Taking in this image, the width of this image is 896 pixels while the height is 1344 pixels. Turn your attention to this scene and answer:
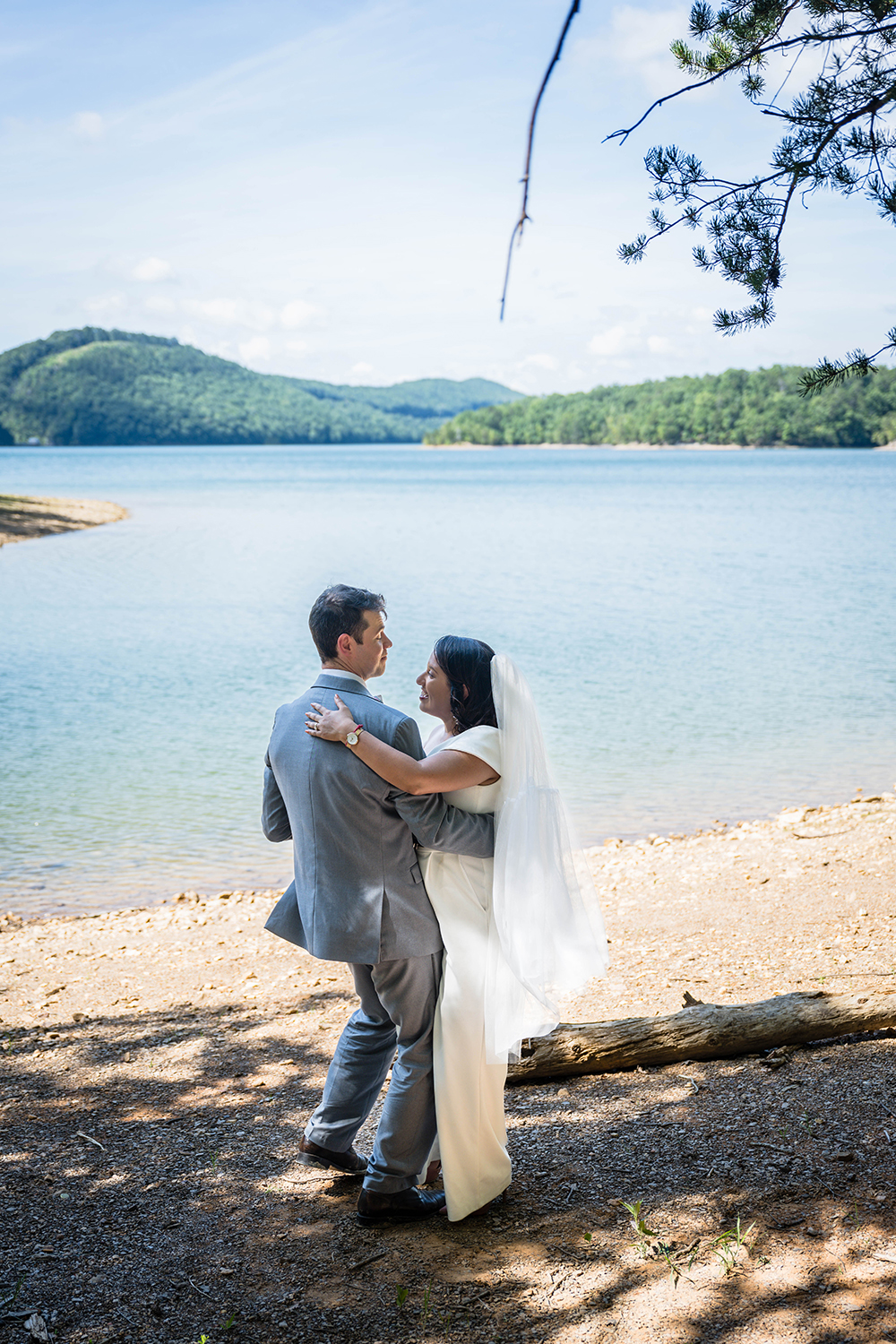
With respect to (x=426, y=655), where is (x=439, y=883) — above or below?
above

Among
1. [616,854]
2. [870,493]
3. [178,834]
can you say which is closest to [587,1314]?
[616,854]

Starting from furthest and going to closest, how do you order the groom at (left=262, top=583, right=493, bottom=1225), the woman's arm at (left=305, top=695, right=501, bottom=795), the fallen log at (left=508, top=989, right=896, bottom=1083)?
1. the fallen log at (left=508, top=989, right=896, bottom=1083)
2. the groom at (left=262, top=583, right=493, bottom=1225)
3. the woman's arm at (left=305, top=695, right=501, bottom=795)

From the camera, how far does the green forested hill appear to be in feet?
379

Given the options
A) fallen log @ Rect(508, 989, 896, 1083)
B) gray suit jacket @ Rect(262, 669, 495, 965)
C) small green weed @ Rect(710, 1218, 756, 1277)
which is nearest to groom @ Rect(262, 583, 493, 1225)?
gray suit jacket @ Rect(262, 669, 495, 965)

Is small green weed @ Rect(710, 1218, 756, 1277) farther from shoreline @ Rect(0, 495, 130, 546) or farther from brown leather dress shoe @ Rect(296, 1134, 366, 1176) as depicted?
shoreline @ Rect(0, 495, 130, 546)

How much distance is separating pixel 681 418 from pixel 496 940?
139046mm

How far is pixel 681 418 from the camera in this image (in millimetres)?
134875

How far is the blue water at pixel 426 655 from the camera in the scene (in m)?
9.84

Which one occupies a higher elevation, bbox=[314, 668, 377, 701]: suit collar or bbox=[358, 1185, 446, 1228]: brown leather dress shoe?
bbox=[314, 668, 377, 701]: suit collar

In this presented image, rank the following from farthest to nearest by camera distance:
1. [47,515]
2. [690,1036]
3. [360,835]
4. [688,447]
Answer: [688,447] < [47,515] < [690,1036] < [360,835]

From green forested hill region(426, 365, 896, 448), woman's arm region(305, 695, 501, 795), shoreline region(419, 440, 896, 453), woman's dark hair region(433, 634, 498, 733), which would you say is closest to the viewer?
woman's arm region(305, 695, 501, 795)

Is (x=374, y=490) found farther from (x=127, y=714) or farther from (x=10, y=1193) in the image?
(x=10, y=1193)

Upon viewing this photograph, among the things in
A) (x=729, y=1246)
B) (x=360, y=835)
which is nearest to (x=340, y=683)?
(x=360, y=835)

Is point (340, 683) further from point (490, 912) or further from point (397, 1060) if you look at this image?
point (397, 1060)
